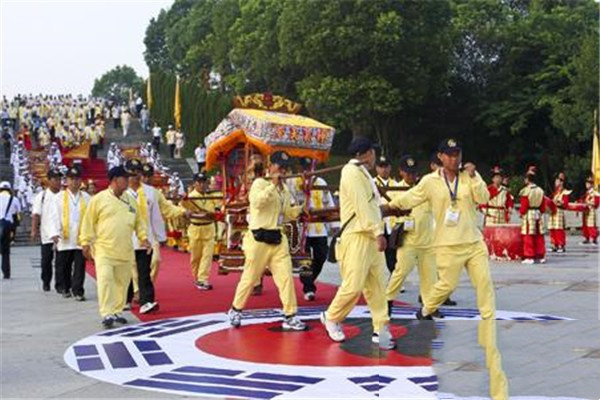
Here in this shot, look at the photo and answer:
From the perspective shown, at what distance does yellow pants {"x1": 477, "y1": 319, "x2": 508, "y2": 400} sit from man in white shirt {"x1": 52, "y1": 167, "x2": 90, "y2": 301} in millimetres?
7678

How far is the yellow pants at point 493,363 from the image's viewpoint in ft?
21.4

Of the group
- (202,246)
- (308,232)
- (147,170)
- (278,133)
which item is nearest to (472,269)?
(278,133)

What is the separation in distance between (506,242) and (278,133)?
7.64 meters

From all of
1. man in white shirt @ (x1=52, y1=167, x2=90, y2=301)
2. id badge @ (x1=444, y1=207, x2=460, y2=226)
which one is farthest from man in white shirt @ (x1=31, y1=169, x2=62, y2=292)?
id badge @ (x1=444, y1=207, x2=460, y2=226)

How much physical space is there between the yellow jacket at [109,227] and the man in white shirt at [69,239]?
256 centimetres

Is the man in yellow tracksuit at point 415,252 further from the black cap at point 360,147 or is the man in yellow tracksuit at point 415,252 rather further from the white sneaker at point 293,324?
the black cap at point 360,147

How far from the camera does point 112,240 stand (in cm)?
1077

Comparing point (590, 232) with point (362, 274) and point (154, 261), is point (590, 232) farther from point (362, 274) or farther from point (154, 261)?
point (362, 274)

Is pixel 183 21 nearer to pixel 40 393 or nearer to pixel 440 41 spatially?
pixel 440 41

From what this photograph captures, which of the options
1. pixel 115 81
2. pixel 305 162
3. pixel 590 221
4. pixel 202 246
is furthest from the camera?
pixel 115 81

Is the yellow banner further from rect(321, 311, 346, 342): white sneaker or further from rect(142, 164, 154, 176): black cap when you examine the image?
rect(321, 311, 346, 342): white sneaker

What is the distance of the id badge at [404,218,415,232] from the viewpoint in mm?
10625

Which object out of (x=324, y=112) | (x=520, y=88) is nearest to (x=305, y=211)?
(x=324, y=112)

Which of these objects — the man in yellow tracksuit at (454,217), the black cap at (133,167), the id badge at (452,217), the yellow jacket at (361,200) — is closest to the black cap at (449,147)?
the man in yellow tracksuit at (454,217)
